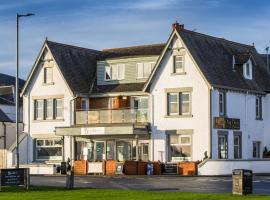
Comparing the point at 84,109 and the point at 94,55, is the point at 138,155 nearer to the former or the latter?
the point at 84,109

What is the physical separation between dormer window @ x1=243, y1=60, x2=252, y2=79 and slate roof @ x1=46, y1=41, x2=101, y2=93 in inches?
512

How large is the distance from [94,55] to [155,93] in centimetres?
1066

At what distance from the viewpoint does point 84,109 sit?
59781mm

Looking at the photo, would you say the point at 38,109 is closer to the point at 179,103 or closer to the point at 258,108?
the point at 179,103

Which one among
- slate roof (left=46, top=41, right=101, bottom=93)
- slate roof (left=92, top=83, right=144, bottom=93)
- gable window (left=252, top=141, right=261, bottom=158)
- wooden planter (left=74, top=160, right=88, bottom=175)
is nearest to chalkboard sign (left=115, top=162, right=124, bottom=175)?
wooden planter (left=74, top=160, right=88, bottom=175)

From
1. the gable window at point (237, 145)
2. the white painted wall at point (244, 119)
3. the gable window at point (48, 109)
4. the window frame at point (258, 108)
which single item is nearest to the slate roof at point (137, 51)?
Result: the gable window at point (48, 109)

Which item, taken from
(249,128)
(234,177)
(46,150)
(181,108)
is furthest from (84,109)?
(234,177)

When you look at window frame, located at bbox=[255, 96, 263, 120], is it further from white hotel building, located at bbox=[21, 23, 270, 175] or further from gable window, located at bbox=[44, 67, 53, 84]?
gable window, located at bbox=[44, 67, 53, 84]

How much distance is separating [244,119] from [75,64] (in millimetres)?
15061

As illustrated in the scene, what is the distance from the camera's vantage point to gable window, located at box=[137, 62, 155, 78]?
58.3m

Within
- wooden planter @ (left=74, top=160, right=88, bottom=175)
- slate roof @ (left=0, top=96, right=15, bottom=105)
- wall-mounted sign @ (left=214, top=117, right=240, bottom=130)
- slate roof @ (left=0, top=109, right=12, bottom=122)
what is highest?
slate roof @ (left=0, top=96, right=15, bottom=105)

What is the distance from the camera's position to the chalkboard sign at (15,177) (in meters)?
34.7

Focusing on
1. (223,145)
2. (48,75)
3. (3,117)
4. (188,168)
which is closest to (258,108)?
(223,145)

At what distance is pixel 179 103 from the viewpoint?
2138 inches
